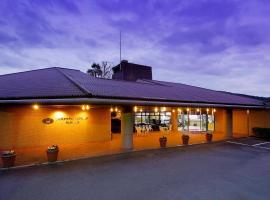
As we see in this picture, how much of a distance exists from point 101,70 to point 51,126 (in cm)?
2629

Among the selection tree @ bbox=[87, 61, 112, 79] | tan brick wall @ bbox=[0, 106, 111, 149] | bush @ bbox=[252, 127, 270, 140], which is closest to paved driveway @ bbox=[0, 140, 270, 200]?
tan brick wall @ bbox=[0, 106, 111, 149]

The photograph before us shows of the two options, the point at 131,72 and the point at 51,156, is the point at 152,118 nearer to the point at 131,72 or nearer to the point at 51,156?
the point at 131,72

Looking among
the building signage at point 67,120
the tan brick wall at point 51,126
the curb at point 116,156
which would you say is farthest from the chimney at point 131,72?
the curb at point 116,156

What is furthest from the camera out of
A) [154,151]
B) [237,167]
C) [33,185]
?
[154,151]

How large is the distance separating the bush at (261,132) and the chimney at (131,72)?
12.6 m

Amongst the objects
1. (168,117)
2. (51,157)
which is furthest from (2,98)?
(168,117)

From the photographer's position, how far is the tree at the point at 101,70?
3859 centimetres

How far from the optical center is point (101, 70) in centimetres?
3950

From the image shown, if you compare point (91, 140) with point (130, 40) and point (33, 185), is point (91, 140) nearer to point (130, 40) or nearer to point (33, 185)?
point (33, 185)

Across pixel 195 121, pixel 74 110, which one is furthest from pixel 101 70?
pixel 74 110

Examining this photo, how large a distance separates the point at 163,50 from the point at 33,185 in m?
23.7

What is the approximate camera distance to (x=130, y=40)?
27562 mm

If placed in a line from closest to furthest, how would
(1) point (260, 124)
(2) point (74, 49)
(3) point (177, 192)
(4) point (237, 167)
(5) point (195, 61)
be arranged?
(3) point (177, 192) → (4) point (237, 167) → (1) point (260, 124) → (5) point (195, 61) → (2) point (74, 49)

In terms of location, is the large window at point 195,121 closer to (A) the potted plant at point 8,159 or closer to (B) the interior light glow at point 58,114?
(B) the interior light glow at point 58,114
